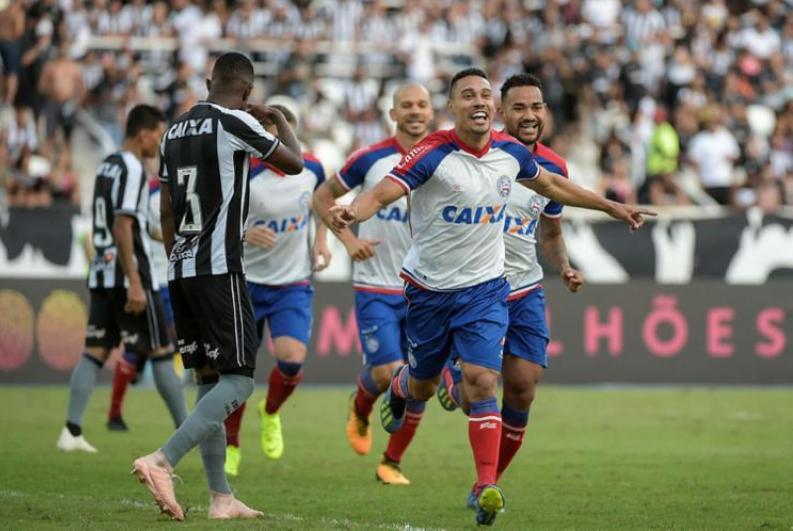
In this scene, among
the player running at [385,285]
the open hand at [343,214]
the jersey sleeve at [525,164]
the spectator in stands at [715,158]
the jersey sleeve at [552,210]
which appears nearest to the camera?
the open hand at [343,214]

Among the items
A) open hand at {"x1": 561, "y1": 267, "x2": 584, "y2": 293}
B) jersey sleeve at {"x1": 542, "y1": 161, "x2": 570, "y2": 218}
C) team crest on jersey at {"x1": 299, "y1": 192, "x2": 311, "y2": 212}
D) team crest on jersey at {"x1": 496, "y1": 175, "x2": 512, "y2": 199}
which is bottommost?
open hand at {"x1": 561, "y1": 267, "x2": 584, "y2": 293}

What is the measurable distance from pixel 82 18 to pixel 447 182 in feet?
58.3

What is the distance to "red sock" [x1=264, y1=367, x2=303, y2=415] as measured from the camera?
11.7 metres

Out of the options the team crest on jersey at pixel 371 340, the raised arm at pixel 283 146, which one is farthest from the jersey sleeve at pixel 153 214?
the raised arm at pixel 283 146

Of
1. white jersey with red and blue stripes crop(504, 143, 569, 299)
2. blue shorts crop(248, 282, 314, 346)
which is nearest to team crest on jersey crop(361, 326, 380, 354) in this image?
blue shorts crop(248, 282, 314, 346)

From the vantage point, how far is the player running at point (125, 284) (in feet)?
39.9

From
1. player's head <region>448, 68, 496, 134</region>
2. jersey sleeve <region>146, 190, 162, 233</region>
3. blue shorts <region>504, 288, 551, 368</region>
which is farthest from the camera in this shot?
jersey sleeve <region>146, 190, 162, 233</region>

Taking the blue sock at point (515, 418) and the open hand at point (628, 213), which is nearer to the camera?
the open hand at point (628, 213)

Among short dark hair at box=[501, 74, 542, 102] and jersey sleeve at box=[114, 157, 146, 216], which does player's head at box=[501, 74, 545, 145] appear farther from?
jersey sleeve at box=[114, 157, 146, 216]

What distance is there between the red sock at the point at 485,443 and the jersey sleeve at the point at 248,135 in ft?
6.28

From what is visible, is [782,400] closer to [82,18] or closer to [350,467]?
[350,467]

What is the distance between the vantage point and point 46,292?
61.9 ft

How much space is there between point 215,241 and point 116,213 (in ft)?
12.9

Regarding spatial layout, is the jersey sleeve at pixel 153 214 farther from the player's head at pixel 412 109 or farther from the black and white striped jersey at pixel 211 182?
the black and white striped jersey at pixel 211 182
